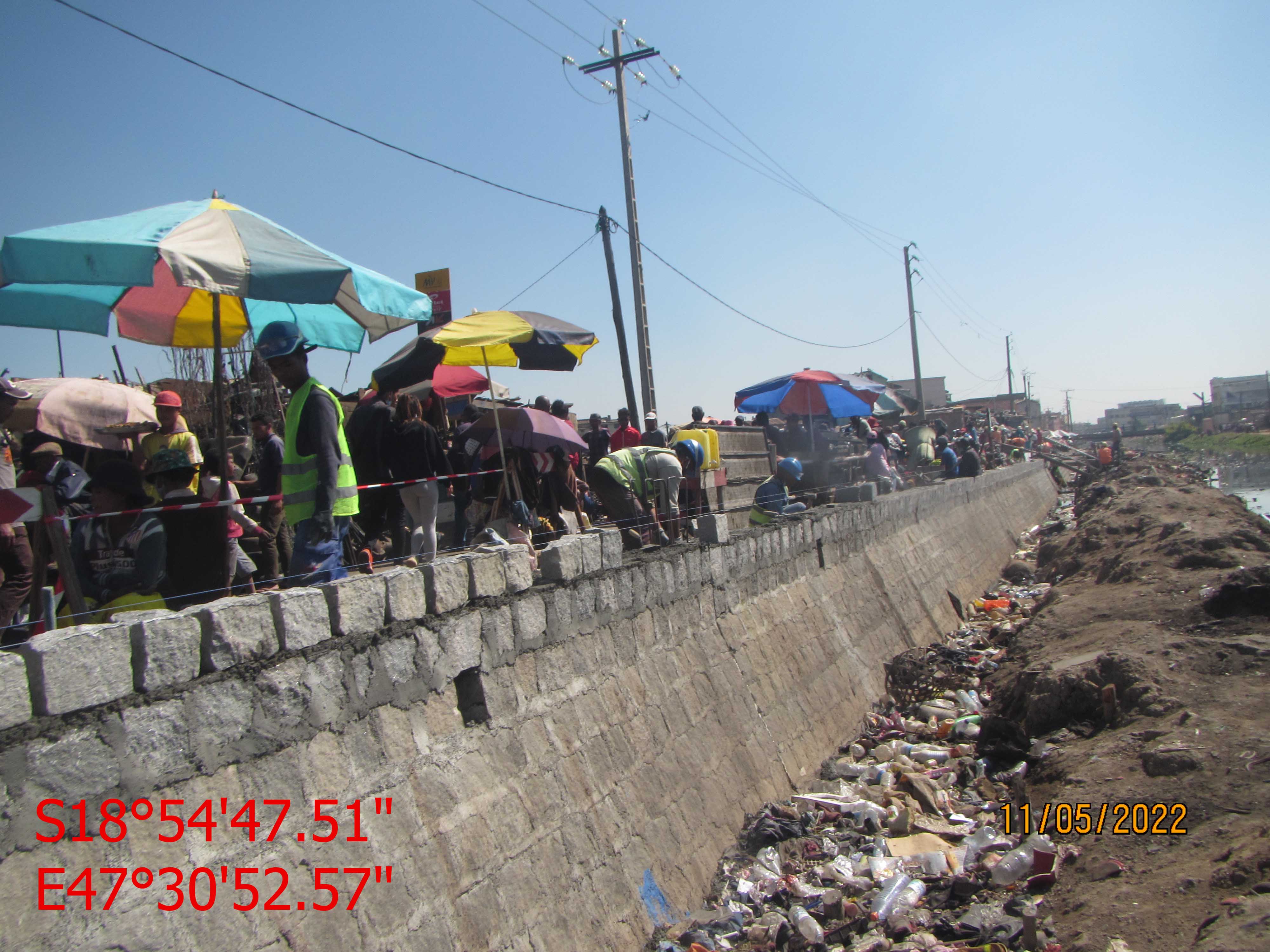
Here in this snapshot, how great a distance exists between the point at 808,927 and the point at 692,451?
5.28 meters

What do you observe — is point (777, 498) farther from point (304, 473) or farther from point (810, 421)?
point (304, 473)

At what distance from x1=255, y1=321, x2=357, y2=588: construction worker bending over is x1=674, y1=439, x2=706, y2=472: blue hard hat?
5423 millimetres

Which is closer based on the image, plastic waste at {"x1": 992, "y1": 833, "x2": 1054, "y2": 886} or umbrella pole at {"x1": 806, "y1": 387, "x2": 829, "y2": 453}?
plastic waste at {"x1": 992, "y1": 833, "x2": 1054, "y2": 886}

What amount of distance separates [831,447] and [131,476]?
1337 centimetres

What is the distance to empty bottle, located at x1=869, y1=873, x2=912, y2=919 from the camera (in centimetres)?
534

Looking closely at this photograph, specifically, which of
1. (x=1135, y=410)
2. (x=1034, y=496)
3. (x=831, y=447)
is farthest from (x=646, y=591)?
(x=1135, y=410)

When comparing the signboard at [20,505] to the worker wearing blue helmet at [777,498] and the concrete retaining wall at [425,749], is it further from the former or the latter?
the worker wearing blue helmet at [777,498]

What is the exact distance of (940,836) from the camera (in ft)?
21.3

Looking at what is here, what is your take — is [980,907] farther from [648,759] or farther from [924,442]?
[924,442]

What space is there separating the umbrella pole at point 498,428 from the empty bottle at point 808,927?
3713 millimetres

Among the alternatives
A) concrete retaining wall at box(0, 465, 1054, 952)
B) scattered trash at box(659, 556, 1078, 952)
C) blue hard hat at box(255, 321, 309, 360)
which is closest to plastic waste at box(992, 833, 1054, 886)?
scattered trash at box(659, 556, 1078, 952)

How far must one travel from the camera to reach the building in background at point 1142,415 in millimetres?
114250
